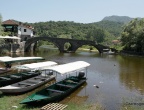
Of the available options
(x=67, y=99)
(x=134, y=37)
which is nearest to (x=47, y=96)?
(x=67, y=99)

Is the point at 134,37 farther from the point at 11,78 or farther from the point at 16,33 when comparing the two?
the point at 11,78

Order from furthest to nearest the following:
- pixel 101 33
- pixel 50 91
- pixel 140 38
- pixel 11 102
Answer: pixel 101 33 → pixel 140 38 → pixel 50 91 → pixel 11 102

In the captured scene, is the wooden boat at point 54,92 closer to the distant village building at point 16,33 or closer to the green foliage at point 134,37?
the distant village building at point 16,33

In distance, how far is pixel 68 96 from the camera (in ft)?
79.9

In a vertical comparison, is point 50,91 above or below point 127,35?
below

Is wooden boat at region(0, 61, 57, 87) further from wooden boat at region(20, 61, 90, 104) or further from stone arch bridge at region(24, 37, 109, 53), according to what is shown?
stone arch bridge at region(24, 37, 109, 53)

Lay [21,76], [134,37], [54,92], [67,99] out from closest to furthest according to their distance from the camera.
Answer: [54,92] → [67,99] → [21,76] → [134,37]

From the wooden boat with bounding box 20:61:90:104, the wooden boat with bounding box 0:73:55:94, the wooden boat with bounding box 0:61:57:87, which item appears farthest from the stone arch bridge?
the wooden boat with bounding box 20:61:90:104

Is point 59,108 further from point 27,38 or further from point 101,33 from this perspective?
point 101,33

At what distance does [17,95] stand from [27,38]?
Result: 2801 inches

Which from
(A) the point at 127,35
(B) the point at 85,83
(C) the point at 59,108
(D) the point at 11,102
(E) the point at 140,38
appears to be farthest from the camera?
(A) the point at 127,35

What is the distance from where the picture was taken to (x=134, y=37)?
85.9m

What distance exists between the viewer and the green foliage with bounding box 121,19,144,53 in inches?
3280

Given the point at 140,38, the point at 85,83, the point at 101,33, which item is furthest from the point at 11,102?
the point at 101,33
